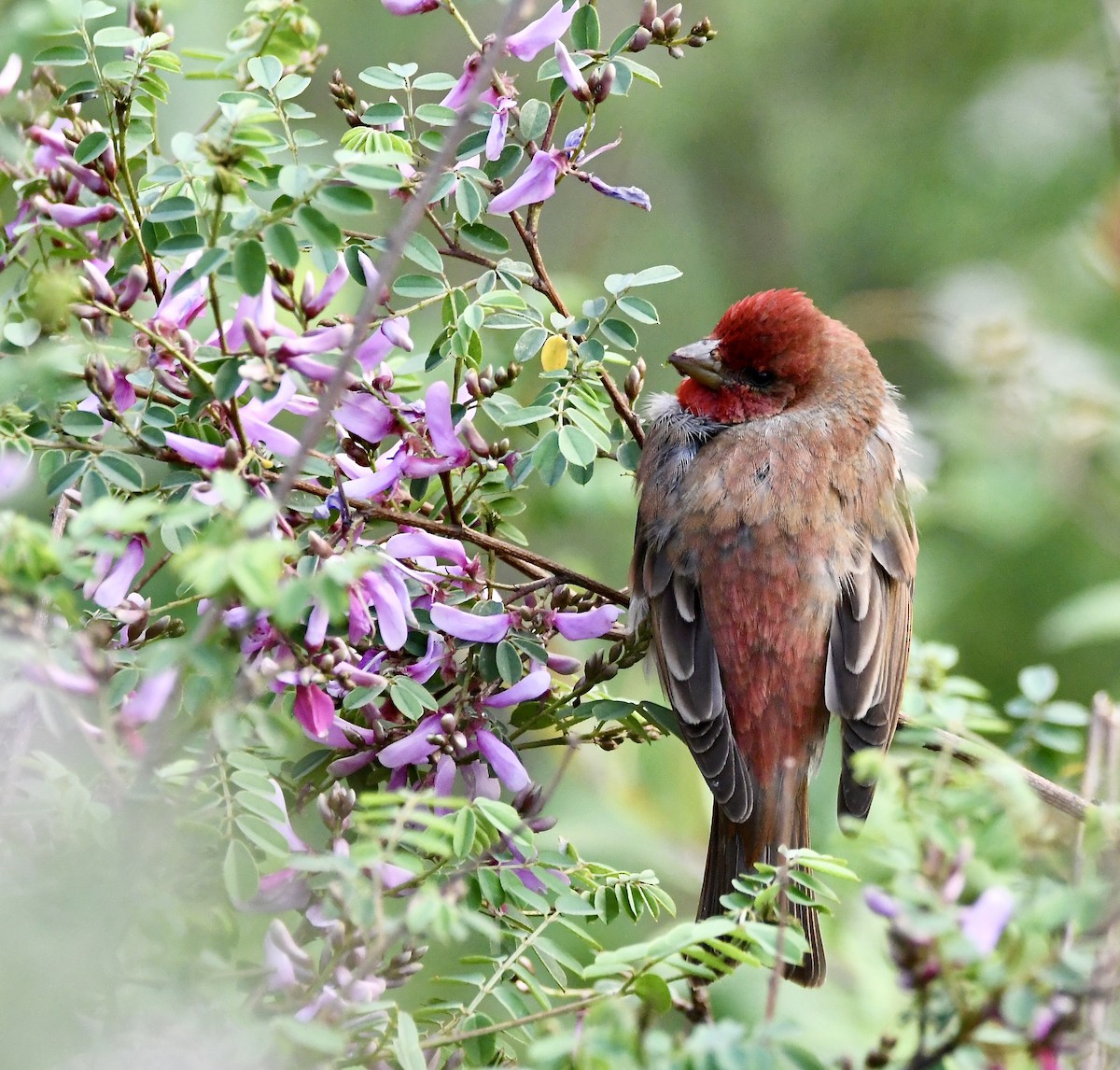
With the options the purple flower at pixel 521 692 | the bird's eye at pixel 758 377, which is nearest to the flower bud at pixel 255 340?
the purple flower at pixel 521 692

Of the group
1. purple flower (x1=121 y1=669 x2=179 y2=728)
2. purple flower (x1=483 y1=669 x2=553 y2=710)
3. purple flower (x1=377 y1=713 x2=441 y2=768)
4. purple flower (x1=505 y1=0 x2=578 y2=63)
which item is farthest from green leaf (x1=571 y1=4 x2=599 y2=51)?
purple flower (x1=121 y1=669 x2=179 y2=728)

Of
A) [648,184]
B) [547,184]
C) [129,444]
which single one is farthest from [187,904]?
[648,184]

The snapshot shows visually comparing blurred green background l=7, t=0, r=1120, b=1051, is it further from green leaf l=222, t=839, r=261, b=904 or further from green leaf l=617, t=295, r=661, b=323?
green leaf l=222, t=839, r=261, b=904

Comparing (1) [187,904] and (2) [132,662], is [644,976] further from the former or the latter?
(2) [132,662]

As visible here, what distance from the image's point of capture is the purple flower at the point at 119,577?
7.38ft

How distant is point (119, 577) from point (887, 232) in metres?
6.58

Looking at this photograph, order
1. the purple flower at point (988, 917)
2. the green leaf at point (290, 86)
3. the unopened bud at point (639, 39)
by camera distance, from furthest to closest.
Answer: the unopened bud at point (639, 39)
the green leaf at point (290, 86)
the purple flower at point (988, 917)

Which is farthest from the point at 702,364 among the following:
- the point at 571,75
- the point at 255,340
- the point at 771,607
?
the point at 255,340

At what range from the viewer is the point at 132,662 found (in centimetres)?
211

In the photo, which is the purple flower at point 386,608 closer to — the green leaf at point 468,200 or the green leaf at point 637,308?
the green leaf at point 468,200

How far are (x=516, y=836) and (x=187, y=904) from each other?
540 millimetres

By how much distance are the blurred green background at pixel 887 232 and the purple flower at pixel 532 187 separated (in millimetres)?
1803

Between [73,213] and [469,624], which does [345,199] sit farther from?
[469,624]

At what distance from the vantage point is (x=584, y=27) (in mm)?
2631
